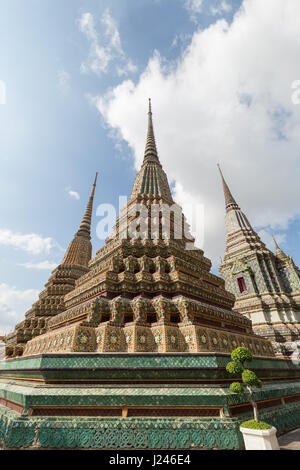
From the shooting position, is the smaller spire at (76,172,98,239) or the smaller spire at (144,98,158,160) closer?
the smaller spire at (144,98,158,160)

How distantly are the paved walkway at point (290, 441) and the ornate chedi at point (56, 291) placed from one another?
12.3 metres

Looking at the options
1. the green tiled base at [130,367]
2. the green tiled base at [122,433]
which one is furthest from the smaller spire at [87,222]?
the green tiled base at [122,433]

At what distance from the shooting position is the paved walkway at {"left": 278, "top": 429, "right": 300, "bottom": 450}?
4892mm

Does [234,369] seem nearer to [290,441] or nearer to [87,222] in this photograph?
[290,441]

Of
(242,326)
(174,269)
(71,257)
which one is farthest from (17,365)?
(71,257)

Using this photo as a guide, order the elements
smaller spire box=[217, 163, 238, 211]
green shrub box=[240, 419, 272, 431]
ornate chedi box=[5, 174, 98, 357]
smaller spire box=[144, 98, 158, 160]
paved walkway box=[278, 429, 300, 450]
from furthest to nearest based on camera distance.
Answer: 1. smaller spire box=[217, 163, 238, 211]
2. smaller spire box=[144, 98, 158, 160]
3. ornate chedi box=[5, 174, 98, 357]
4. paved walkway box=[278, 429, 300, 450]
5. green shrub box=[240, 419, 272, 431]

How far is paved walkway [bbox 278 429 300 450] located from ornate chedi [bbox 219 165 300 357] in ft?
42.1

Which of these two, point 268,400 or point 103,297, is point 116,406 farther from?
point 268,400

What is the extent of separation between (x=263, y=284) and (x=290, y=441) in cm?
1864

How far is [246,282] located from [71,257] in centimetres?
1750

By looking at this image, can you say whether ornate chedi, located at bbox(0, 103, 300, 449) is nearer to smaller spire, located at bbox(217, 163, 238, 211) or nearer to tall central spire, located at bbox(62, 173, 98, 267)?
tall central spire, located at bbox(62, 173, 98, 267)

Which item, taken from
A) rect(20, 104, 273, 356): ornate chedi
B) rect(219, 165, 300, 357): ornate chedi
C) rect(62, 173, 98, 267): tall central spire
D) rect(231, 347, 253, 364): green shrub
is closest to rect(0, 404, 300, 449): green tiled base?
rect(231, 347, 253, 364): green shrub

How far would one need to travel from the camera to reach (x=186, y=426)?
15.4ft

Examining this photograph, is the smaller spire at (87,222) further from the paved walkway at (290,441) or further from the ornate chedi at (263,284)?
the paved walkway at (290,441)
